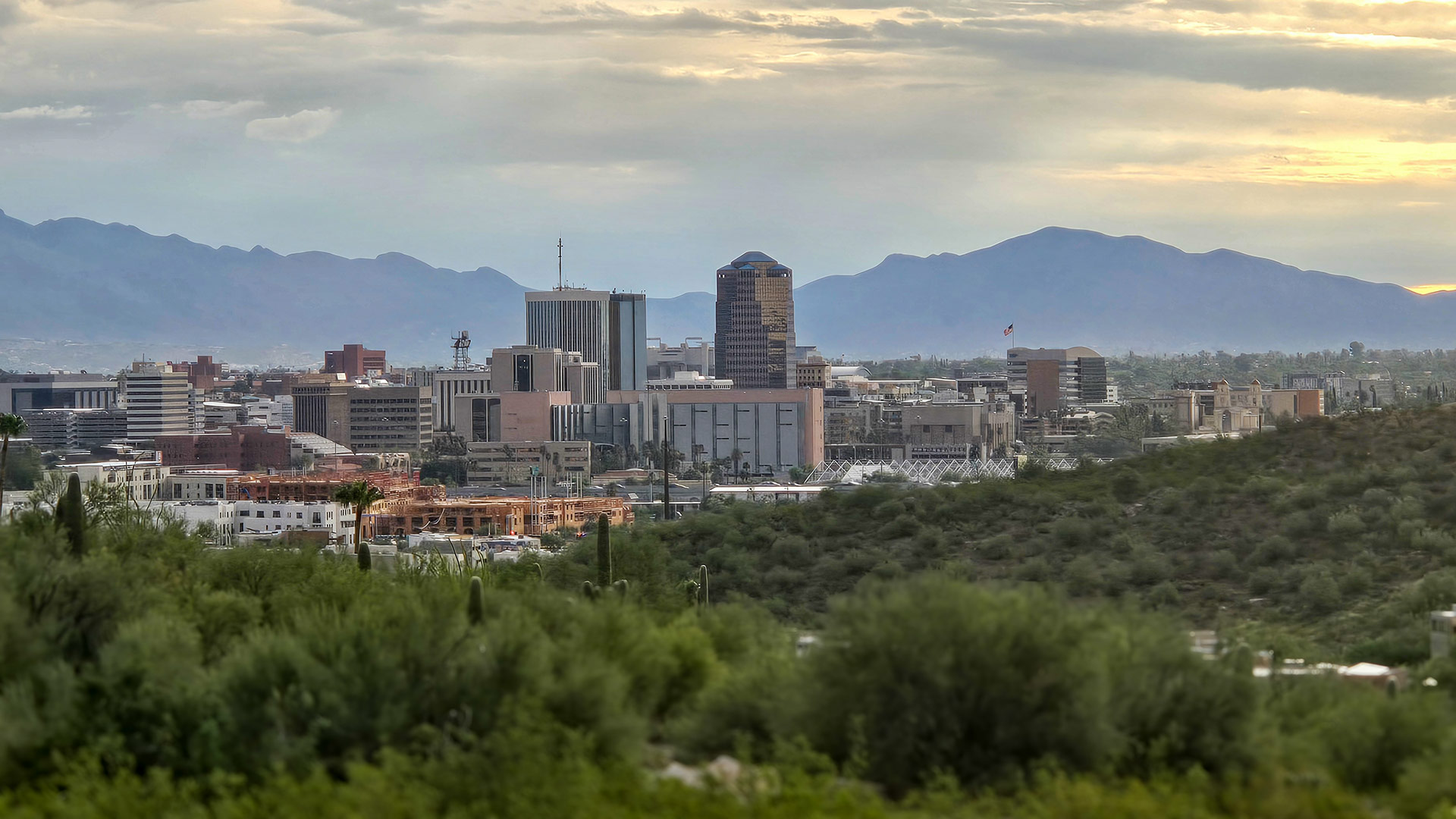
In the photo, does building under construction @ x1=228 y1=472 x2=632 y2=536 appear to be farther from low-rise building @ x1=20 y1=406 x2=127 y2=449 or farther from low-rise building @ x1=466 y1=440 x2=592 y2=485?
low-rise building @ x1=20 y1=406 x2=127 y2=449

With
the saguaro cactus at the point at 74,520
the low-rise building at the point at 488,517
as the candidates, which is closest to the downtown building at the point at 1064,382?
the low-rise building at the point at 488,517

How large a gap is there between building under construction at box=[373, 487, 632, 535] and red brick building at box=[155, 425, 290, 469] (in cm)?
5380

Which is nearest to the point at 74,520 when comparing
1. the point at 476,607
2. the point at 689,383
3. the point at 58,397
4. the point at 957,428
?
the point at 476,607

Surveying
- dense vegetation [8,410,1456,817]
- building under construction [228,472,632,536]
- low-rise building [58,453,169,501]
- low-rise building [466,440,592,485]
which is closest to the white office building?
low-rise building [466,440,592,485]

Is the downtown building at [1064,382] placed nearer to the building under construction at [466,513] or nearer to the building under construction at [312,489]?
the building under construction at [312,489]

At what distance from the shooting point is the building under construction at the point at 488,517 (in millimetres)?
75062

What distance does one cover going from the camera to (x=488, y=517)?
77062 millimetres

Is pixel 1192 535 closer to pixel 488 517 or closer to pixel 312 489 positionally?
pixel 488 517

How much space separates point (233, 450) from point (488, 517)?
60409mm

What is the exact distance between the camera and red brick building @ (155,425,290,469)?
130 m

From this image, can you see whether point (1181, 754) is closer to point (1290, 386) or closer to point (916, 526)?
point (916, 526)

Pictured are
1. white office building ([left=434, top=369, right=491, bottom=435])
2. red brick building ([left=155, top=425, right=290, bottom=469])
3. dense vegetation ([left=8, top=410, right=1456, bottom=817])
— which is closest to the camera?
dense vegetation ([left=8, top=410, right=1456, bottom=817])

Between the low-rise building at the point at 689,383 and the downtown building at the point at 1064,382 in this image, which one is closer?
the downtown building at the point at 1064,382

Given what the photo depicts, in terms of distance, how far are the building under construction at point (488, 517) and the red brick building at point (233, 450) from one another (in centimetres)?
5380
